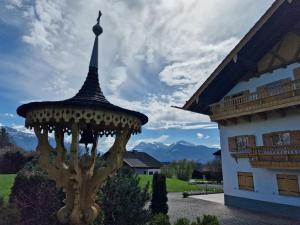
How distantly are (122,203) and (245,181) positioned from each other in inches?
532

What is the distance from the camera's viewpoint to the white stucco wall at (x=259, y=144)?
52.3 ft

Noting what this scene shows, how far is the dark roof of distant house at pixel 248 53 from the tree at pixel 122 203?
1242 centimetres

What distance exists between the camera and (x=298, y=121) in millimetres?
15250

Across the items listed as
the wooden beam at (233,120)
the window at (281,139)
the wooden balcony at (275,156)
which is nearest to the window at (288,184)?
the wooden balcony at (275,156)

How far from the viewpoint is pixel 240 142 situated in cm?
1928

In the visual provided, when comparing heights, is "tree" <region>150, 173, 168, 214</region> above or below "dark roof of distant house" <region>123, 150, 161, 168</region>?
below

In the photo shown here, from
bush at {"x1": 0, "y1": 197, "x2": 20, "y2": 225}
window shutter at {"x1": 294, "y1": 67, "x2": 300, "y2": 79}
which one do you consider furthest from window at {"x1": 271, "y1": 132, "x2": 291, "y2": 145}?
bush at {"x1": 0, "y1": 197, "x2": 20, "y2": 225}

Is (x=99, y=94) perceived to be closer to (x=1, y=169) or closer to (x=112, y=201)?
(x=112, y=201)

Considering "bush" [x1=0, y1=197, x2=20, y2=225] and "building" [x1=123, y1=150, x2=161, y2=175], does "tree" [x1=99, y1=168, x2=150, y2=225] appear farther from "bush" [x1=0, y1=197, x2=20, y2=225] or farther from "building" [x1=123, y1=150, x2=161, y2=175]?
"building" [x1=123, y1=150, x2=161, y2=175]

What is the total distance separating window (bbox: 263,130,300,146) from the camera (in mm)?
15279

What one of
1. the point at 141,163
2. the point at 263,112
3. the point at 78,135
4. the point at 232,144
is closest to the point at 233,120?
the point at 232,144

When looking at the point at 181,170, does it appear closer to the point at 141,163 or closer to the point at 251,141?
the point at 141,163

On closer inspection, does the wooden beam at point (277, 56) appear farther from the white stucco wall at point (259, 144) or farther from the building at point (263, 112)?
the white stucco wall at point (259, 144)

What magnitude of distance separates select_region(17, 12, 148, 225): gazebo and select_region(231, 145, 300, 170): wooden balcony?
1270 cm
